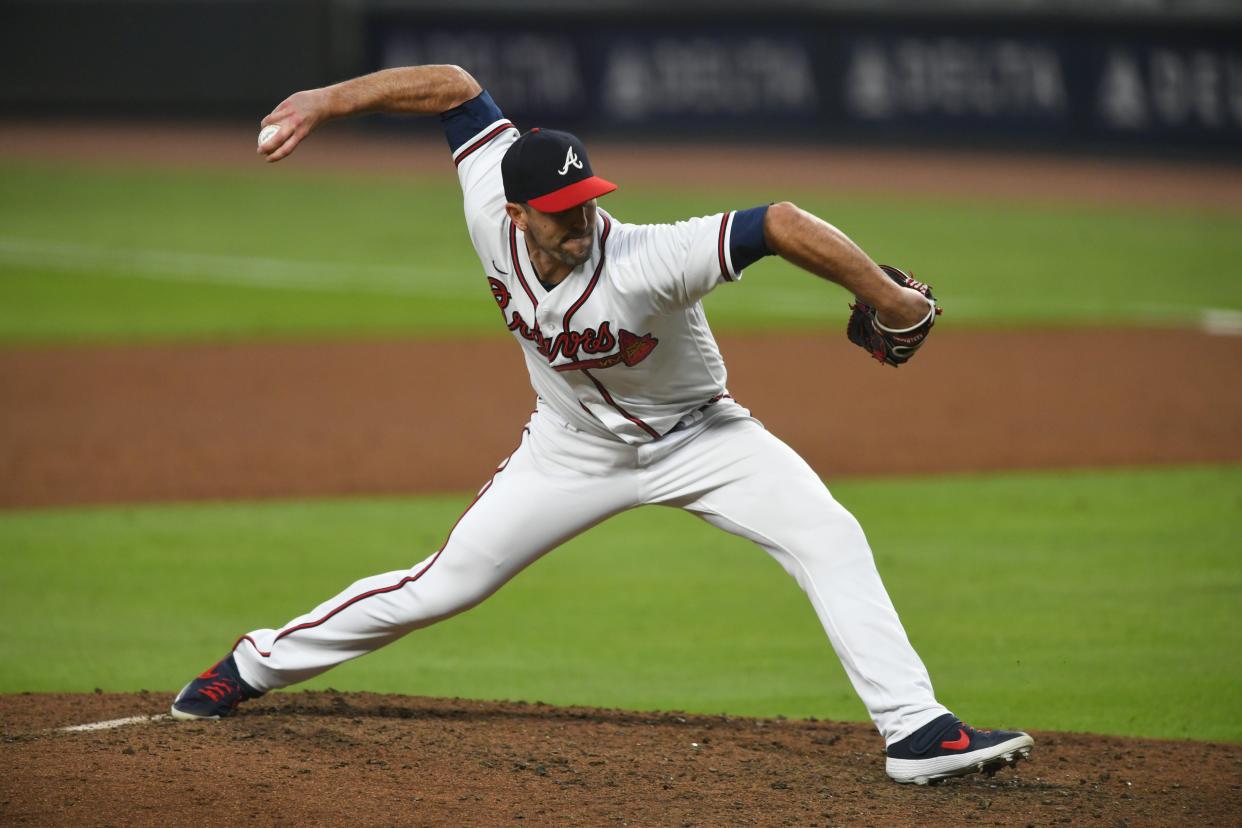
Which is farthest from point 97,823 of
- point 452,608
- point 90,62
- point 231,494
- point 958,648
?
point 90,62

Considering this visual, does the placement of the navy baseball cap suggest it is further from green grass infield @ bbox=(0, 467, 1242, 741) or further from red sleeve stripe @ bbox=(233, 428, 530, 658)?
green grass infield @ bbox=(0, 467, 1242, 741)

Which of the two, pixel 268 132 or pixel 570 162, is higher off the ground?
pixel 268 132

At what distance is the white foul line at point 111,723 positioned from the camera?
4.79 m

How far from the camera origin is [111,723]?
16.0 feet

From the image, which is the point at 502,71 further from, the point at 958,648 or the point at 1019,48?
the point at 958,648

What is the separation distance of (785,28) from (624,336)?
21.6m

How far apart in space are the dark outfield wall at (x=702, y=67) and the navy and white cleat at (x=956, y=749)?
2126cm

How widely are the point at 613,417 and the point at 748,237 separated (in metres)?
0.79

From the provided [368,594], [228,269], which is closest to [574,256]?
[368,594]

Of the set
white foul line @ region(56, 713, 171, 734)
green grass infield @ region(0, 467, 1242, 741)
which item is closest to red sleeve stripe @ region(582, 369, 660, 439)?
green grass infield @ region(0, 467, 1242, 741)

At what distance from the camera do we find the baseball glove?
411 centimetres

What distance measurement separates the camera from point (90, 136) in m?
26.1

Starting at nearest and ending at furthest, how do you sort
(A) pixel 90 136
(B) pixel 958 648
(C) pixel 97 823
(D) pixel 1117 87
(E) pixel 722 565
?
(C) pixel 97 823
(B) pixel 958 648
(E) pixel 722 565
(D) pixel 1117 87
(A) pixel 90 136

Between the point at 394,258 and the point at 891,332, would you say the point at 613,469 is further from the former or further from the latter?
the point at 394,258
